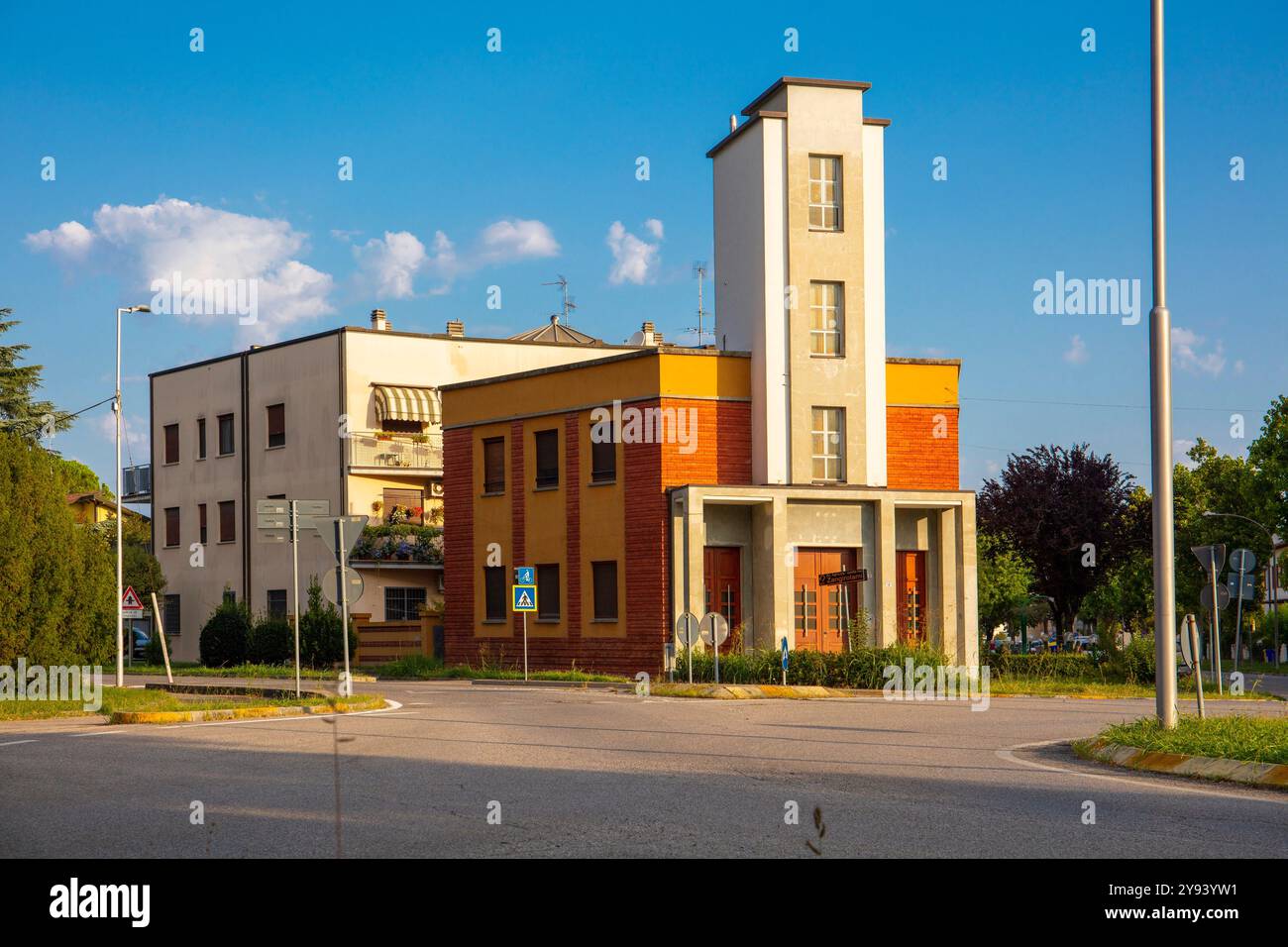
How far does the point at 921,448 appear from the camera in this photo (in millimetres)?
35719

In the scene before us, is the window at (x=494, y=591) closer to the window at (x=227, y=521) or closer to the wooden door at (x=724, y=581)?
the wooden door at (x=724, y=581)

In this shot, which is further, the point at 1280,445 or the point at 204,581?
the point at 1280,445

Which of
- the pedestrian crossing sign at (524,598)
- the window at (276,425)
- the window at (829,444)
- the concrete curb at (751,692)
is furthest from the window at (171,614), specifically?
the concrete curb at (751,692)

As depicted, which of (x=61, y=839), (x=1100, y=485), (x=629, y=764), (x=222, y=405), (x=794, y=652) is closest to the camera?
(x=61, y=839)

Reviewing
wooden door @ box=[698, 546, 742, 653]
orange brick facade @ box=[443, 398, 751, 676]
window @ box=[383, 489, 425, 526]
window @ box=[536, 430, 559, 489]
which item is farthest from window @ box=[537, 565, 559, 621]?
window @ box=[383, 489, 425, 526]

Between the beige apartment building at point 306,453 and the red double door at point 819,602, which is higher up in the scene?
the beige apartment building at point 306,453

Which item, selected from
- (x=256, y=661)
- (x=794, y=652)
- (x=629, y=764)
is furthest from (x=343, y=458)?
(x=629, y=764)

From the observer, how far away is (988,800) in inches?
419

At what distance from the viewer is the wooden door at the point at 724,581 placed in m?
33.7

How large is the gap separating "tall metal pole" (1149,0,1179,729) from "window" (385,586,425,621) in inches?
1350

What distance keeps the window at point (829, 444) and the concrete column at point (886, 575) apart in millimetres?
1270

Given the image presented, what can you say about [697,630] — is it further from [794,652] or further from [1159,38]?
[1159,38]

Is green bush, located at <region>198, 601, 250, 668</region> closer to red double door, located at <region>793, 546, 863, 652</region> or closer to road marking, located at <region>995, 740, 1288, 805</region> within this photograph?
red double door, located at <region>793, 546, 863, 652</region>
